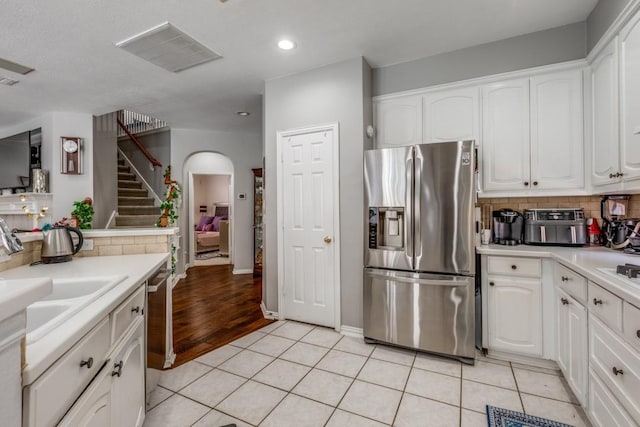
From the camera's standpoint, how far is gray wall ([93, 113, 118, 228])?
4.67m

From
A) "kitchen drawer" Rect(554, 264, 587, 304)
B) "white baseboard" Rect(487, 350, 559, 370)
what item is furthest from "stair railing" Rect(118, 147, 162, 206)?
"kitchen drawer" Rect(554, 264, 587, 304)

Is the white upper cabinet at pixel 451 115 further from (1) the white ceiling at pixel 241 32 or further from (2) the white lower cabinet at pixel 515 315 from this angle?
(2) the white lower cabinet at pixel 515 315

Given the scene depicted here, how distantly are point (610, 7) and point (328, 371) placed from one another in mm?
3187

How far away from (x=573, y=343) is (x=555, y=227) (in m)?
0.98

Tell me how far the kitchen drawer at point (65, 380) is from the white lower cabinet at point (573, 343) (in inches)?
91.1

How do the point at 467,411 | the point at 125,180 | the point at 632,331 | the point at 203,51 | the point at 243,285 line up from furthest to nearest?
1. the point at 125,180
2. the point at 243,285
3. the point at 203,51
4. the point at 467,411
5. the point at 632,331

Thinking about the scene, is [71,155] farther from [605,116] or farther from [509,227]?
[605,116]

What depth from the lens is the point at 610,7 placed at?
2049 mm

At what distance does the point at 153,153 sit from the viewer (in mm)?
6113

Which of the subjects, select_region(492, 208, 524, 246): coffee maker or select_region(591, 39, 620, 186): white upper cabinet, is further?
select_region(492, 208, 524, 246): coffee maker

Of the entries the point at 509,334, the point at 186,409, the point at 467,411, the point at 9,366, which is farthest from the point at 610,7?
the point at 186,409

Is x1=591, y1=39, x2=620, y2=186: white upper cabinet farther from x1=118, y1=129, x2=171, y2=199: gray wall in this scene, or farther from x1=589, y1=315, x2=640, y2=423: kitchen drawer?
x1=118, y1=129, x2=171, y2=199: gray wall

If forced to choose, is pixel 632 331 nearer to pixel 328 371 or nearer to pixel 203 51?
pixel 328 371

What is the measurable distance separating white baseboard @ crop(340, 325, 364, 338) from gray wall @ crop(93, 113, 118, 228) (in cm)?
411
